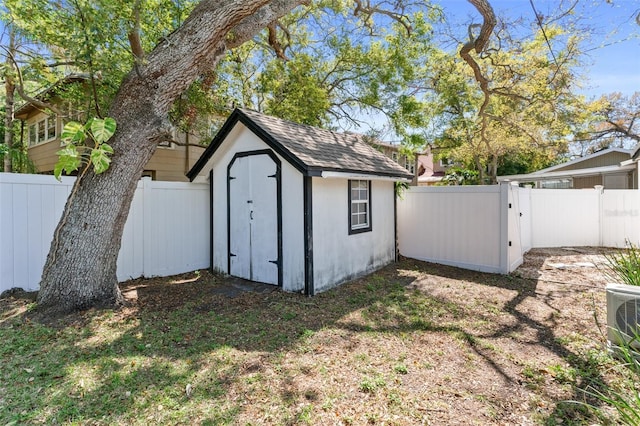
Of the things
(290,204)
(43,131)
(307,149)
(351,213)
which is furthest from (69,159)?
(43,131)

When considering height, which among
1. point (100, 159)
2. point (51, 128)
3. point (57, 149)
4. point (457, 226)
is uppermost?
point (51, 128)

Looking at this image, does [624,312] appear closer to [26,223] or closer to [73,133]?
[73,133]

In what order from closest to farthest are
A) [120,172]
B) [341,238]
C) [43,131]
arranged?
[120,172]
[341,238]
[43,131]

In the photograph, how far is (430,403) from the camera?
2.88m

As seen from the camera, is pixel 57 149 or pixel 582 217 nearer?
pixel 582 217

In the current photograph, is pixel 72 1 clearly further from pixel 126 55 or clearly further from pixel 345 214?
pixel 345 214

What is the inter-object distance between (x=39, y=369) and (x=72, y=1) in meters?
5.27

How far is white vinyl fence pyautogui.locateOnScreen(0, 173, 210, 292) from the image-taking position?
5152 mm

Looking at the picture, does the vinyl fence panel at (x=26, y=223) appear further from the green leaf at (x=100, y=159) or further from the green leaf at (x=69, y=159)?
the green leaf at (x=100, y=159)

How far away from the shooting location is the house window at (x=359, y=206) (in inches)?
277

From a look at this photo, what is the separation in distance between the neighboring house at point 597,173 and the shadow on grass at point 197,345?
9.83m

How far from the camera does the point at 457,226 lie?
26.6 feet

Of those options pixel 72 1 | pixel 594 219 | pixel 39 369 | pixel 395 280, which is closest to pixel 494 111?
pixel 594 219

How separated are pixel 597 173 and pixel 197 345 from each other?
15.9 m
